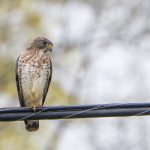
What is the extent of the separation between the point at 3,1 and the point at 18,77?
37.1 feet

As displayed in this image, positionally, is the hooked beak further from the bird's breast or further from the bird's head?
the bird's breast

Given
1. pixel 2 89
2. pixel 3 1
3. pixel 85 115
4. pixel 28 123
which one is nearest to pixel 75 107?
pixel 85 115

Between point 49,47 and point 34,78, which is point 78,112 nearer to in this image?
point 34,78

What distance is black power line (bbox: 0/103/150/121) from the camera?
8.53 m

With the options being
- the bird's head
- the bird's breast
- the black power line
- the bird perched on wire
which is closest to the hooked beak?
the bird's head

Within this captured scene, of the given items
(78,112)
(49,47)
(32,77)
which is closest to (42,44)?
(49,47)

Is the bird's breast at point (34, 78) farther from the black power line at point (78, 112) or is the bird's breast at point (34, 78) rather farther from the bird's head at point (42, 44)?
the black power line at point (78, 112)

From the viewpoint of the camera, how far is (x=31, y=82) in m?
11.2

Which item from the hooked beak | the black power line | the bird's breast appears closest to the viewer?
the black power line

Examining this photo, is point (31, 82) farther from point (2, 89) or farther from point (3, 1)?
point (3, 1)

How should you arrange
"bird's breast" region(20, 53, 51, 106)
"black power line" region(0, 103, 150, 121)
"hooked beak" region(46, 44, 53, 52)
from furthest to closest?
"hooked beak" region(46, 44, 53, 52) → "bird's breast" region(20, 53, 51, 106) → "black power line" region(0, 103, 150, 121)

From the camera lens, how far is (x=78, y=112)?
8.66m

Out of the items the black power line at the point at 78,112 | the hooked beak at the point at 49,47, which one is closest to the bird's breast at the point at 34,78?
the hooked beak at the point at 49,47

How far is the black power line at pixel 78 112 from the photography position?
853 centimetres
